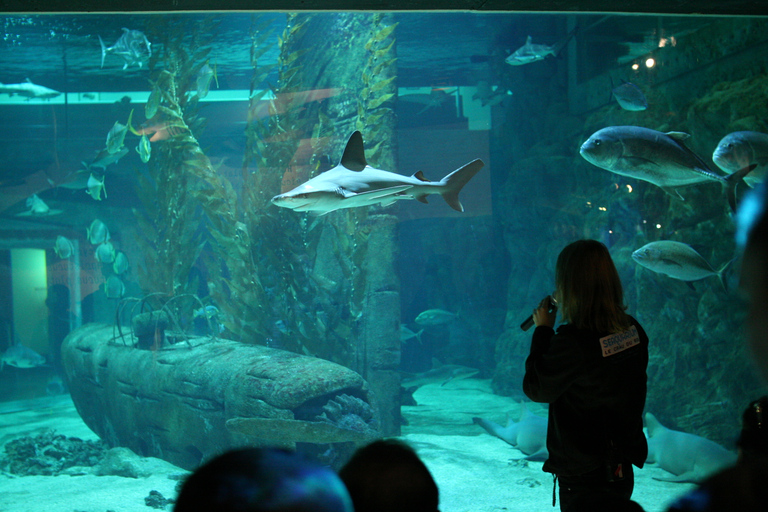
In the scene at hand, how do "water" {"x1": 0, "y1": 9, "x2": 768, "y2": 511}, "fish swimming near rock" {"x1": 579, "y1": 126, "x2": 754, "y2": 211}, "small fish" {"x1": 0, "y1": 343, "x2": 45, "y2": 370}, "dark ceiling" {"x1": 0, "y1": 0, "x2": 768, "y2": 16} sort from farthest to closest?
"small fish" {"x1": 0, "y1": 343, "x2": 45, "y2": 370} < "water" {"x1": 0, "y1": 9, "x2": 768, "y2": 511} < "fish swimming near rock" {"x1": 579, "y1": 126, "x2": 754, "y2": 211} < "dark ceiling" {"x1": 0, "y1": 0, "x2": 768, "y2": 16}

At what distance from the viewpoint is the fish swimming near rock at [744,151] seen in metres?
4.14

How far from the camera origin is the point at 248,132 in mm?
7500

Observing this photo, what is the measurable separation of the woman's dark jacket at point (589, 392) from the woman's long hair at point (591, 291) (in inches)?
2.2

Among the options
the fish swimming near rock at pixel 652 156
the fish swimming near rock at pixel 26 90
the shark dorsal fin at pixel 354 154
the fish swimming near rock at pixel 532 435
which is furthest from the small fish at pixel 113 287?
the fish swimming near rock at pixel 652 156

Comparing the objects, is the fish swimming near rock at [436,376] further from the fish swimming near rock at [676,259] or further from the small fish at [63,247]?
the small fish at [63,247]

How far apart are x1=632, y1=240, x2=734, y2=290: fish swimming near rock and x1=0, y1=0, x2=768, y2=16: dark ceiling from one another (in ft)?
7.18

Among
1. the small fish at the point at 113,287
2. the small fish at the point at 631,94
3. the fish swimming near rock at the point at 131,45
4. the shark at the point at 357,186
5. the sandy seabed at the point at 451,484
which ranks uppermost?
the fish swimming near rock at the point at 131,45

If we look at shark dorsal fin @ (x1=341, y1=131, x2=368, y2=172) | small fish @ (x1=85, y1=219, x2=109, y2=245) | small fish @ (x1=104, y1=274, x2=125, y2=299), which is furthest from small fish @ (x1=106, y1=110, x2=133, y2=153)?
shark dorsal fin @ (x1=341, y1=131, x2=368, y2=172)

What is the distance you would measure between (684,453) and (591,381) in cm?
378

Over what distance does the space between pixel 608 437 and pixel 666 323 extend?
6.31 m

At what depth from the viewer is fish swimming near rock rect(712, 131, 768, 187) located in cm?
414

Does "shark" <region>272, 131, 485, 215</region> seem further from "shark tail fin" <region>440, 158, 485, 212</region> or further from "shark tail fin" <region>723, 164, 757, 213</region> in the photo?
"shark tail fin" <region>723, 164, 757, 213</region>

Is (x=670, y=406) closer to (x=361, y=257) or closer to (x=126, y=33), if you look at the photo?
(x=361, y=257)

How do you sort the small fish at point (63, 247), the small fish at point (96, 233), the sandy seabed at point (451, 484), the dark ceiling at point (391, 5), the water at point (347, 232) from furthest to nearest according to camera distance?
the small fish at point (63, 247), the small fish at point (96, 233), the water at point (347, 232), the sandy seabed at point (451, 484), the dark ceiling at point (391, 5)
